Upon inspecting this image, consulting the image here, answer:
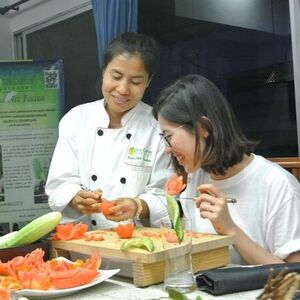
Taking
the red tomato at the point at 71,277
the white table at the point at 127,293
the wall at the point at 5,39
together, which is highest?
the wall at the point at 5,39

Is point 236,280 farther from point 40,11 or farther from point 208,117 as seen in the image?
point 40,11

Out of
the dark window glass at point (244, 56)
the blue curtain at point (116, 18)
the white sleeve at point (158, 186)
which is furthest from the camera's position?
the blue curtain at point (116, 18)

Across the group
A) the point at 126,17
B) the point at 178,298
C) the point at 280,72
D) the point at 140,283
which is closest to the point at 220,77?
the point at 280,72

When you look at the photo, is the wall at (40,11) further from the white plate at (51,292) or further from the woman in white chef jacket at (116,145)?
the white plate at (51,292)

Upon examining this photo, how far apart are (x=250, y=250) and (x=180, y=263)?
0.33 meters

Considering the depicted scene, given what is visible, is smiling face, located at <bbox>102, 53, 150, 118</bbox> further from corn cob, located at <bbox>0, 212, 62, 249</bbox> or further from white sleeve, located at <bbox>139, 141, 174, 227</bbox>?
corn cob, located at <bbox>0, 212, 62, 249</bbox>

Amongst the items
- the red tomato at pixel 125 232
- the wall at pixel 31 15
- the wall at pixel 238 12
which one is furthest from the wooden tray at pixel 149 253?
the wall at pixel 31 15

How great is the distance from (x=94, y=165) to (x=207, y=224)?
0.59 metres

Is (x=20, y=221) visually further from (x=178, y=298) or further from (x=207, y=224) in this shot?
(x=178, y=298)

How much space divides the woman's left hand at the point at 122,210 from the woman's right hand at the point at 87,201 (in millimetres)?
83

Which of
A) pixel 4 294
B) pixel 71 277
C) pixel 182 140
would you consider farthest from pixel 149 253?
pixel 182 140

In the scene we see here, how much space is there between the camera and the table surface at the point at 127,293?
41.6 inches

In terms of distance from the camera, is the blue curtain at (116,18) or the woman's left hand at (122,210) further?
the blue curtain at (116,18)

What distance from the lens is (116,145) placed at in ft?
6.46
